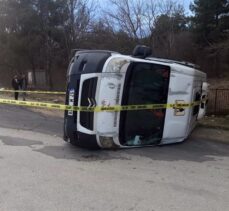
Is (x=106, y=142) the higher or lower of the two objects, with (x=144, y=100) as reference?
lower

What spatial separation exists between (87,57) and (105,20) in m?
19.7

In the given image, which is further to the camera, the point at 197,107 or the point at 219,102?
the point at 219,102

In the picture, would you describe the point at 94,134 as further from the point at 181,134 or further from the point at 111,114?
the point at 181,134

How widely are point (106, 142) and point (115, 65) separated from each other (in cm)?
154

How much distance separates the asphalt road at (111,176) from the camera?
211 inches

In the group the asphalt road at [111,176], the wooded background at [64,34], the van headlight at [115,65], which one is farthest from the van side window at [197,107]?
the wooded background at [64,34]

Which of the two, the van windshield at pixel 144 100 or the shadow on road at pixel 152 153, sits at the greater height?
the van windshield at pixel 144 100

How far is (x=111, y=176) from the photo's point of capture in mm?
6660

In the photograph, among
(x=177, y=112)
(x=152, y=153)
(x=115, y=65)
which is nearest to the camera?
(x=115, y=65)

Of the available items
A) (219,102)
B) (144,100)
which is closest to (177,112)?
(144,100)

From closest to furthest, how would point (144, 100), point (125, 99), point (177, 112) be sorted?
point (125, 99), point (144, 100), point (177, 112)

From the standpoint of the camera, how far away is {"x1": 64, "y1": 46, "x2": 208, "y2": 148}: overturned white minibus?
8.17 meters

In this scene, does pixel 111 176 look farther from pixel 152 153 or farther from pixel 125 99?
pixel 125 99

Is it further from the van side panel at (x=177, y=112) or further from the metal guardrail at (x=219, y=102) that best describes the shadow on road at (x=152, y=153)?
the metal guardrail at (x=219, y=102)
